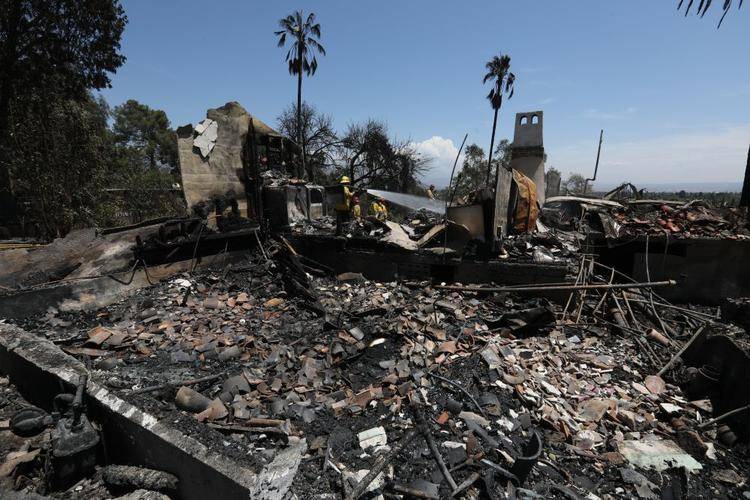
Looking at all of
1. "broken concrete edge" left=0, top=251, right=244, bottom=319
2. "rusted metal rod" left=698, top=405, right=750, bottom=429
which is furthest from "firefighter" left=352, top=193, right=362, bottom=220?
"rusted metal rod" left=698, top=405, right=750, bottom=429

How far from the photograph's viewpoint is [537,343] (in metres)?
4.83

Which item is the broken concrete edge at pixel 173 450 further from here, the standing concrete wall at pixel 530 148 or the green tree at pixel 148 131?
the green tree at pixel 148 131

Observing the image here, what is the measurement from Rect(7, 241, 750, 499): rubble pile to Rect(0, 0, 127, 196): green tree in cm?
848

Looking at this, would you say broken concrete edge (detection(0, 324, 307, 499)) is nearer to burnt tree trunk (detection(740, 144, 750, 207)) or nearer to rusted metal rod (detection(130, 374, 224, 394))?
rusted metal rod (detection(130, 374, 224, 394))

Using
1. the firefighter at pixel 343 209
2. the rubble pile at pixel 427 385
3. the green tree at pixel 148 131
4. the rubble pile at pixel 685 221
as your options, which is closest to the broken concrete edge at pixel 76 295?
the rubble pile at pixel 427 385

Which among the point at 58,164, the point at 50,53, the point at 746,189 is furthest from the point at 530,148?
the point at 50,53

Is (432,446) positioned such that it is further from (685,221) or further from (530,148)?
(530,148)

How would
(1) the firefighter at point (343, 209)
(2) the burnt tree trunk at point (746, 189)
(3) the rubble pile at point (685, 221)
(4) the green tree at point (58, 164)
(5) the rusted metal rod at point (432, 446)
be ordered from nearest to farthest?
(5) the rusted metal rod at point (432, 446), (3) the rubble pile at point (685, 221), (1) the firefighter at point (343, 209), (2) the burnt tree trunk at point (746, 189), (4) the green tree at point (58, 164)

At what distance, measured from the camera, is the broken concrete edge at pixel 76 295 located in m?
5.16

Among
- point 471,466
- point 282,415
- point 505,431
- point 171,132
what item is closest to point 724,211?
point 505,431

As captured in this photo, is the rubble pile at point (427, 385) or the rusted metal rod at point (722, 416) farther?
the rusted metal rod at point (722, 416)

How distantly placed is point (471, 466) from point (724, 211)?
357 inches

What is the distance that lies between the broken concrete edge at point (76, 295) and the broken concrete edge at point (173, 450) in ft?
5.48

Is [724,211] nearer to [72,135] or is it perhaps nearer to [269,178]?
[269,178]
